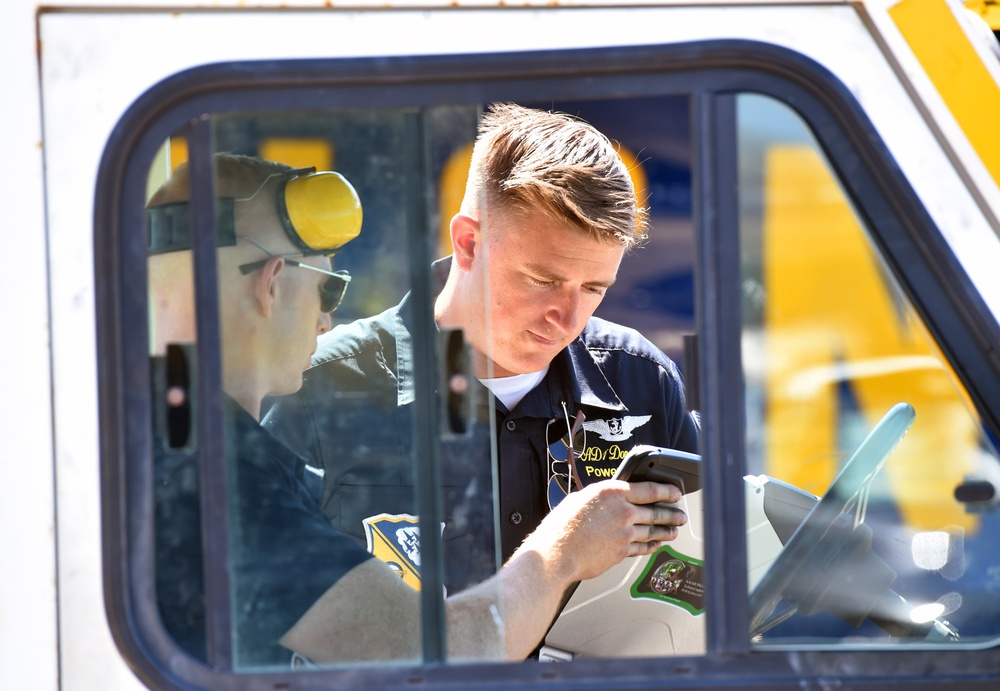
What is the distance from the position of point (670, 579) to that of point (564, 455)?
1.72 ft

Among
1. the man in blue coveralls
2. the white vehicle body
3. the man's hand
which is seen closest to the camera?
the white vehicle body

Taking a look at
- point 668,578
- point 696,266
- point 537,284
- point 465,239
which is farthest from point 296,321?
point 537,284

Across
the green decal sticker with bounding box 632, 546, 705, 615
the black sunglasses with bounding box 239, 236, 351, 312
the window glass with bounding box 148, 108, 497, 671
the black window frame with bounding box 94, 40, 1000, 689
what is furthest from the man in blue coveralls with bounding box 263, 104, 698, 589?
the black window frame with bounding box 94, 40, 1000, 689

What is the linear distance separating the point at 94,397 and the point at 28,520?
160mm

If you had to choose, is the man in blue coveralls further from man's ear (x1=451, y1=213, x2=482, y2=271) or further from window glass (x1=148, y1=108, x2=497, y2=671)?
window glass (x1=148, y1=108, x2=497, y2=671)

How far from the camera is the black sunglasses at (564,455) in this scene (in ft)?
8.37

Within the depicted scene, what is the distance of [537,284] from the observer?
2602mm

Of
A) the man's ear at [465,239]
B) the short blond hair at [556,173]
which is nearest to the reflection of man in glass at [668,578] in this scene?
the man's ear at [465,239]

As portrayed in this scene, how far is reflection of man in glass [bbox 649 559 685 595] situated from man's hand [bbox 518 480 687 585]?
4 centimetres

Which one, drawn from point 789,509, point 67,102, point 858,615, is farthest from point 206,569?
point 789,509

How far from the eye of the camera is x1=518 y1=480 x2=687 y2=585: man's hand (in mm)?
1988

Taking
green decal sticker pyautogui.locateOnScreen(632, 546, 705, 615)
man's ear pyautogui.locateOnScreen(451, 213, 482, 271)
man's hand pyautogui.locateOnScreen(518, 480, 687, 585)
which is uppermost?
man's ear pyautogui.locateOnScreen(451, 213, 482, 271)

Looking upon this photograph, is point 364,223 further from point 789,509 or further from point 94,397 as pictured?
point 789,509

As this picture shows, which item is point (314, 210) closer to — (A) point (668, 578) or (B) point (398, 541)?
(B) point (398, 541)
